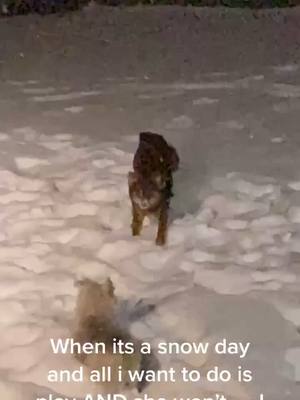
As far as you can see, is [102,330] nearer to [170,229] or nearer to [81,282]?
[81,282]

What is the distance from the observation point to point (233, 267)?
85.4 inches

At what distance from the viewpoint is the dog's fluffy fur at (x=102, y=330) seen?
1.65m

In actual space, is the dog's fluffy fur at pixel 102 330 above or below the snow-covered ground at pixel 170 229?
above

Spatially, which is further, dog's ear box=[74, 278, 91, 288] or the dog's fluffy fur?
dog's ear box=[74, 278, 91, 288]

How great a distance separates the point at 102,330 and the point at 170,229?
0.68 metres

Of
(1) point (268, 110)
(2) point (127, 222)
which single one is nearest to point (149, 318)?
(2) point (127, 222)

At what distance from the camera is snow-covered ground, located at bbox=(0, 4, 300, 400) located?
1.84m

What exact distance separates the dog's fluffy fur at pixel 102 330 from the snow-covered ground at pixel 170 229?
0.07 meters

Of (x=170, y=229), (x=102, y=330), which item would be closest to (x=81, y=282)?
(x=102, y=330)

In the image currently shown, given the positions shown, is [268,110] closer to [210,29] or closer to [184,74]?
[184,74]

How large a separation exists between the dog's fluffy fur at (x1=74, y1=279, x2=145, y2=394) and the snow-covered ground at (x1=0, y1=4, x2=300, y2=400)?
7cm

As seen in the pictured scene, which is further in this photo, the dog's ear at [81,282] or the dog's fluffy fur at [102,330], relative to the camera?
the dog's ear at [81,282]

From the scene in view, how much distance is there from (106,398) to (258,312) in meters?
0.46

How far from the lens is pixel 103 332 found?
5.63 ft
